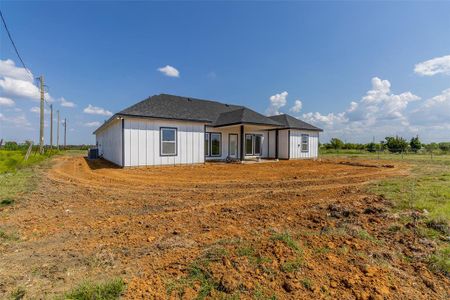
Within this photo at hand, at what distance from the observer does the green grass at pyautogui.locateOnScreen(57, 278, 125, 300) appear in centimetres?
201

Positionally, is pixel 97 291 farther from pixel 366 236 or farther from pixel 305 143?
pixel 305 143

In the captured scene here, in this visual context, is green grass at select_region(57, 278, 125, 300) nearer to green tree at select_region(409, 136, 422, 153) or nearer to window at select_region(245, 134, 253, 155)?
window at select_region(245, 134, 253, 155)

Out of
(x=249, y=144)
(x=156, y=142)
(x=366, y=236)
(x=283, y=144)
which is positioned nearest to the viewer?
(x=366, y=236)

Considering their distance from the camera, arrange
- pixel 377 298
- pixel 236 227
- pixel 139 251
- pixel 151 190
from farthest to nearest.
Result: pixel 151 190
pixel 236 227
pixel 139 251
pixel 377 298

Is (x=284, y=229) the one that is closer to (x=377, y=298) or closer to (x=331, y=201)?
(x=377, y=298)

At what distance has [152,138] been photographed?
478 inches

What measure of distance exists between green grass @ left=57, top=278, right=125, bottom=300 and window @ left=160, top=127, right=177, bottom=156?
10.6m

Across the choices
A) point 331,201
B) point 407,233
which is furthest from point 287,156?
point 407,233

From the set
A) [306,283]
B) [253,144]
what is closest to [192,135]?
[253,144]

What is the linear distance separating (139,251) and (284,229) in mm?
2161

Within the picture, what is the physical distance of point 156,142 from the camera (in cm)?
1227

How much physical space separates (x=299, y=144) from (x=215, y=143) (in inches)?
303

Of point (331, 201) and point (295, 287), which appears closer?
point (295, 287)

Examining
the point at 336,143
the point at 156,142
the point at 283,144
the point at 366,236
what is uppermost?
the point at 336,143
